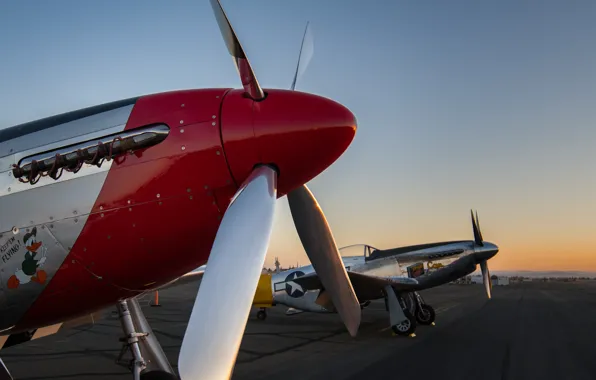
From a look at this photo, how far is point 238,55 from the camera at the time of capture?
328cm

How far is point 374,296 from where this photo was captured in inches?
534

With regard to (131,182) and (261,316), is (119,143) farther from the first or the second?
(261,316)

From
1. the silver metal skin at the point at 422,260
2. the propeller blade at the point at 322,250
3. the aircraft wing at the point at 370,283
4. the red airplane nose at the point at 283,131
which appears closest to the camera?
the red airplane nose at the point at 283,131

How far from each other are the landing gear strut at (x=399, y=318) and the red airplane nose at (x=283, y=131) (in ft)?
31.0

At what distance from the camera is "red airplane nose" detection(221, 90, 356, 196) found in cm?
327

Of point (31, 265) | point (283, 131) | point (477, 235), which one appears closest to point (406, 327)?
point (477, 235)

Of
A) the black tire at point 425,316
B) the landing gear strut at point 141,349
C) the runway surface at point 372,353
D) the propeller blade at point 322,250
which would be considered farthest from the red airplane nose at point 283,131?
the black tire at point 425,316

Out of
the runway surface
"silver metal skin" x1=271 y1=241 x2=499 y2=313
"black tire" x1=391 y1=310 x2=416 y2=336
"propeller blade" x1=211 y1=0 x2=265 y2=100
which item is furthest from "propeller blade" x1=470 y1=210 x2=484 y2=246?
"propeller blade" x1=211 y1=0 x2=265 y2=100

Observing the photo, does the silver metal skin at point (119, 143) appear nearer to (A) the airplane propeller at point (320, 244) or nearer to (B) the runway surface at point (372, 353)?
Answer: (A) the airplane propeller at point (320, 244)

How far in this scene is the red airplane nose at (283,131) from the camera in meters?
3.27

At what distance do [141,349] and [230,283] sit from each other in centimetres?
314

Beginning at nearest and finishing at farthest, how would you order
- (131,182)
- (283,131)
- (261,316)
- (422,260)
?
(131,182) → (283,131) → (422,260) → (261,316)

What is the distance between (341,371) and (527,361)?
3.79 meters

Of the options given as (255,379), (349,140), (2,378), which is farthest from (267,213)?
(255,379)
